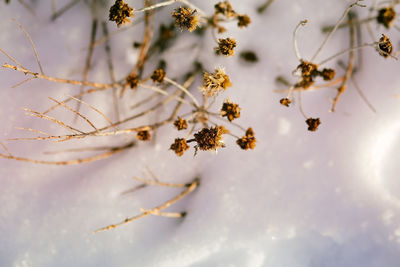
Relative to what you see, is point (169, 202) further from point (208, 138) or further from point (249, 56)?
point (249, 56)

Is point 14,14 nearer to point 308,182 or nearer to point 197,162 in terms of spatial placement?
point 197,162

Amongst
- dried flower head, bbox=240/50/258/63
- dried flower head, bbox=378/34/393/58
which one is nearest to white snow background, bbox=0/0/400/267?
dried flower head, bbox=240/50/258/63

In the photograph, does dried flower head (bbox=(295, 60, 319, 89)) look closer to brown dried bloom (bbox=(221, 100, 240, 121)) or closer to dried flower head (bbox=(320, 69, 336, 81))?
dried flower head (bbox=(320, 69, 336, 81))

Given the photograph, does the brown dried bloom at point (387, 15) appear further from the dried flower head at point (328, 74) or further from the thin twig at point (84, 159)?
the thin twig at point (84, 159)

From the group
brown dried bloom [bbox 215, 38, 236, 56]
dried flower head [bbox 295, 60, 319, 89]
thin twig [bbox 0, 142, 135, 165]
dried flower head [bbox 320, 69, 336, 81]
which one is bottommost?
dried flower head [bbox 320, 69, 336, 81]

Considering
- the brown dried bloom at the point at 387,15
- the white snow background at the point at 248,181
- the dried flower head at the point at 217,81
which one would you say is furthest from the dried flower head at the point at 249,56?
the brown dried bloom at the point at 387,15

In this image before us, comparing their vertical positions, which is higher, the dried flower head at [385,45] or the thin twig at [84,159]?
the thin twig at [84,159]

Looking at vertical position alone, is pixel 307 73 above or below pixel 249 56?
below

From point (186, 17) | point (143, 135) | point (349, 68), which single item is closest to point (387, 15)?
point (349, 68)
